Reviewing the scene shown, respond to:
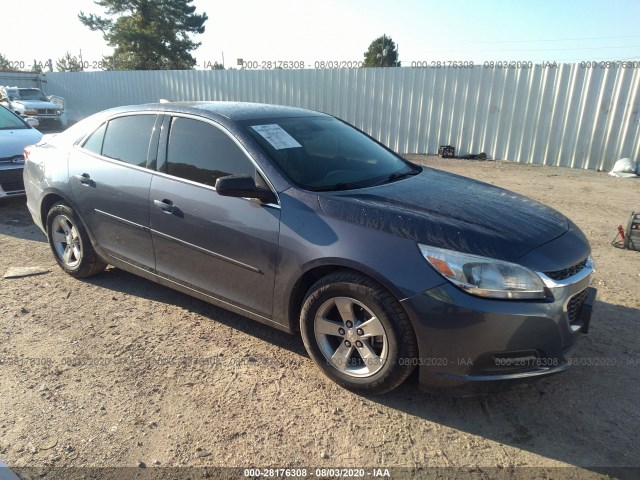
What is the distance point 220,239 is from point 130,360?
102 cm

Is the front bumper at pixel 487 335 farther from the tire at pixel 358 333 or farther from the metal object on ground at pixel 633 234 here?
the metal object on ground at pixel 633 234

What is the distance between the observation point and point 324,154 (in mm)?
3422

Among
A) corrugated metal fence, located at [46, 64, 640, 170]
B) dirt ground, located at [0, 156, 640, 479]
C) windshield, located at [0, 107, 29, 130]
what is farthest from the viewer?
corrugated metal fence, located at [46, 64, 640, 170]

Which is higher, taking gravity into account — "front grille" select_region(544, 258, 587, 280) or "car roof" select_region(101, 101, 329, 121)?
"car roof" select_region(101, 101, 329, 121)

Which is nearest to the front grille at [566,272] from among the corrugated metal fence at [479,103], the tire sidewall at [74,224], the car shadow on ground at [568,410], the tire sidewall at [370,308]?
the car shadow on ground at [568,410]

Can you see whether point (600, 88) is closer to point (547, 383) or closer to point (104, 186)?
point (547, 383)

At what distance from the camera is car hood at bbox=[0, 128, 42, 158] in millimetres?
6645

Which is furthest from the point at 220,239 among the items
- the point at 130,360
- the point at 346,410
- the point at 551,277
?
the point at 551,277

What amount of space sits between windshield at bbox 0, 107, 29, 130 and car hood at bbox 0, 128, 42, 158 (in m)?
0.18

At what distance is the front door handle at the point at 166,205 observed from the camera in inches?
132

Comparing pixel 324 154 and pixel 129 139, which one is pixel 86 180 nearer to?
pixel 129 139

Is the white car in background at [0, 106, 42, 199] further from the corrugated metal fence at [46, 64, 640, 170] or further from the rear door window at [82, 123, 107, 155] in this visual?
the corrugated metal fence at [46, 64, 640, 170]

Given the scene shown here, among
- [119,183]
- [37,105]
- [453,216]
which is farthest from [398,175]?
[37,105]

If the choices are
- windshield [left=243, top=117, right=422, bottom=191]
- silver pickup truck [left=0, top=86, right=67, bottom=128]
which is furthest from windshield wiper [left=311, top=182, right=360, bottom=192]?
silver pickup truck [left=0, top=86, right=67, bottom=128]
